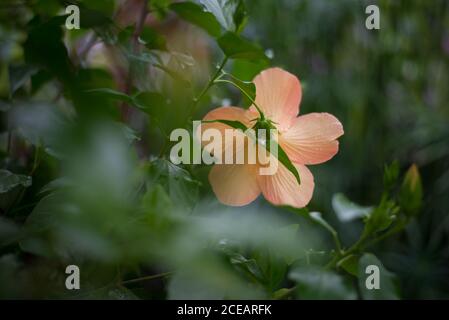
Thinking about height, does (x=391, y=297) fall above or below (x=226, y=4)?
below

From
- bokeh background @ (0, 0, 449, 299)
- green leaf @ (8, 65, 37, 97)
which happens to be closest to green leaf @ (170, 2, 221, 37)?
bokeh background @ (0, 0, 449, 299)

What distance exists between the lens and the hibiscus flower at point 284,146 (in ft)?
1.15

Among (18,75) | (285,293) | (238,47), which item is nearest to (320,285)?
(285,293)

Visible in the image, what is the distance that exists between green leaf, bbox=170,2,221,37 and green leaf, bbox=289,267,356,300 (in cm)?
19

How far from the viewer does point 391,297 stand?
302 mm

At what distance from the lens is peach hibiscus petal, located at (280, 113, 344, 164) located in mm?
356

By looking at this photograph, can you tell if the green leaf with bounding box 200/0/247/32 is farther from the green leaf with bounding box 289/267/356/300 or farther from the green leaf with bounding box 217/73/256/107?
the green leaf with bounding box 289/267/356/300

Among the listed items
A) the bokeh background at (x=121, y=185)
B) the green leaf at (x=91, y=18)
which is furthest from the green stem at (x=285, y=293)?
the green leaf at (x=91, y=18)

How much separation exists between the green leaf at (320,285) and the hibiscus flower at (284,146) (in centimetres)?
7

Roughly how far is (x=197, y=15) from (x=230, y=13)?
0.15ft

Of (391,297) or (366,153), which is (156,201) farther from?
(366,153)

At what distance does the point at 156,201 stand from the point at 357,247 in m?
0.16

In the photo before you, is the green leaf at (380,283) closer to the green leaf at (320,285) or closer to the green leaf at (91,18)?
the green leaf at (320,285)
